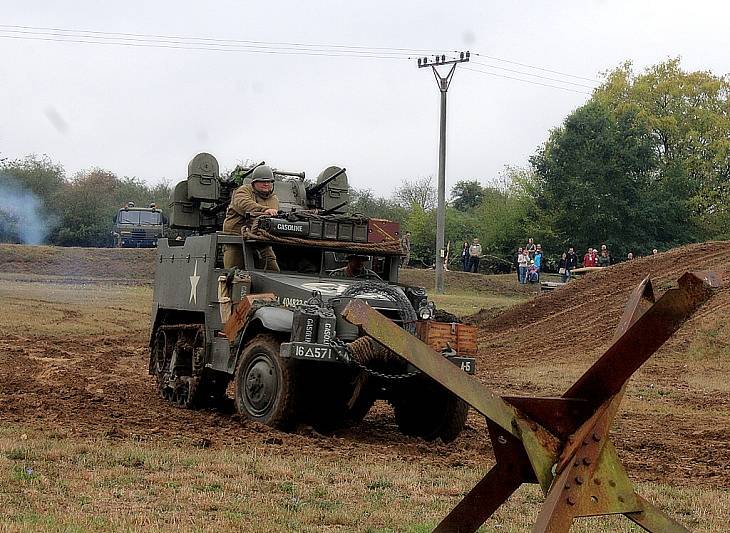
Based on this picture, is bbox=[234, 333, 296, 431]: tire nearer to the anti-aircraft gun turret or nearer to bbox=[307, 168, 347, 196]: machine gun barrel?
the anti-aircraft gun turret

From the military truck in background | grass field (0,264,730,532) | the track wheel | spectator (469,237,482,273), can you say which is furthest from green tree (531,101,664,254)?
grass field (0,264,730,532)

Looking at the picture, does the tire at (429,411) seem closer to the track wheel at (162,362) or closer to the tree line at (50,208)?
the track wheel at (162,362)

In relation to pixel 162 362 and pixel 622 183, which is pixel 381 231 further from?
pixel 622 183

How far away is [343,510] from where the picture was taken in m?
7.15

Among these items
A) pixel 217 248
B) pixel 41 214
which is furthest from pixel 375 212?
pixel 217 248

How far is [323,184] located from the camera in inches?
602

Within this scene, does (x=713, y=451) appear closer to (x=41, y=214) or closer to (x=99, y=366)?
(x=99, y=366)

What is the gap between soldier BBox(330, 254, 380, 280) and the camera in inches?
506

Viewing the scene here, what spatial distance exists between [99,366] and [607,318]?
37.1ft

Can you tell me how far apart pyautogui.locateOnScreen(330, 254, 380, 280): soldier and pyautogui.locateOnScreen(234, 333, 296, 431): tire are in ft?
5.62

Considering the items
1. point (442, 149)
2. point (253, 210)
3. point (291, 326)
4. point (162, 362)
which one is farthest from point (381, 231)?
point (442, 149)

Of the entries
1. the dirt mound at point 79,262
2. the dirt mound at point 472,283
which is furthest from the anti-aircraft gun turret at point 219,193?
the dirt mound at point 79,262

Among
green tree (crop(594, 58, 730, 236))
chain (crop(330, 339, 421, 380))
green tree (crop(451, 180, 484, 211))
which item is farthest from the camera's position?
green tree (crop(451, 180, 484, 211))

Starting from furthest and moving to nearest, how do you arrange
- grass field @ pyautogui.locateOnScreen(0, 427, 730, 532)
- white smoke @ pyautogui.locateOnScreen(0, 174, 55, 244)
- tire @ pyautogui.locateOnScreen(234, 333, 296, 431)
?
white smoke @ pyautogui.locateOnScreen(0, 174, 55, 244) → tire @ pyautogui.locateOnScreen(234, 333, 296, 431) → grass field @ pyautogui.locateOnScreen(0, 427, 730, 532)
